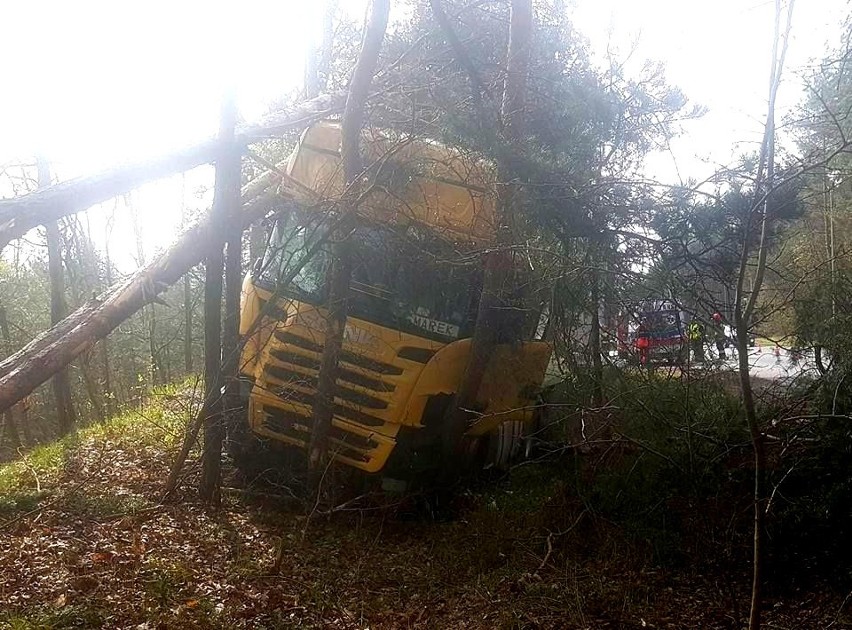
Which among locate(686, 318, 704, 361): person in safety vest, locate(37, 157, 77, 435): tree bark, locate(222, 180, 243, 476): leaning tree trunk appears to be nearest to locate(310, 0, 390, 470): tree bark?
locate(222, 180, 243, 476): leaning tree trunk

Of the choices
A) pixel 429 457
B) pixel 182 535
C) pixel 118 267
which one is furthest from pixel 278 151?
pixel 118 267

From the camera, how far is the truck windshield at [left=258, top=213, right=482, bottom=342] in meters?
6.28

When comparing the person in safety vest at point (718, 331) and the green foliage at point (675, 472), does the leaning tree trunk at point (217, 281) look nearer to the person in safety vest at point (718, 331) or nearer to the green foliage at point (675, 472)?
the green foliage at point (675, 472)

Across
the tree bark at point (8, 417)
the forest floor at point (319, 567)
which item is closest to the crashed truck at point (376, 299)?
the forest floor at point (319, 567)

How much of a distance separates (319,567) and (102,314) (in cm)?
312

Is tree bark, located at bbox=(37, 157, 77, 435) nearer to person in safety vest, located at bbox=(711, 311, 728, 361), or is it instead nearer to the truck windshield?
the truck windshield

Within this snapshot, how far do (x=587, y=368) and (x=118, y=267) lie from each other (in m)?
15.7

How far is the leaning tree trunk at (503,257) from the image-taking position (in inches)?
231

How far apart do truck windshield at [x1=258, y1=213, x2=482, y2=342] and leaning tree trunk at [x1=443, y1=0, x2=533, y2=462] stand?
0.27 meters

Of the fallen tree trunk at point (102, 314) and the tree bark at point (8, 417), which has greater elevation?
the fallen tree trunk at point (102, 314)

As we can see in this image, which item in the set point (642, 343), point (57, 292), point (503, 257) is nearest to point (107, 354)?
point (57, 292)

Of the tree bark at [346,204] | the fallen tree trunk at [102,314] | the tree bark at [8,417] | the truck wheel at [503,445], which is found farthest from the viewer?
the tree bark at [8,417]

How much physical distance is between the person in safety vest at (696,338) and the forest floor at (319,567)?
1.84 m

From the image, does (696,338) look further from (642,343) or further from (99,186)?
(99,186)
